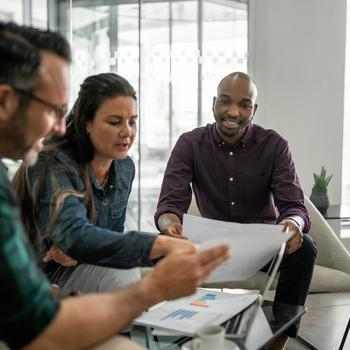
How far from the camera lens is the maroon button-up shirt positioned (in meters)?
2.25

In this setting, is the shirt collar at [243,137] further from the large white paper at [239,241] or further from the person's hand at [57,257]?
the person's hand at [57,257]

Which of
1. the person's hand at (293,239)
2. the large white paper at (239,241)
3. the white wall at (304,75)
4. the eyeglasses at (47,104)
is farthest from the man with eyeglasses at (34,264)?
the white wall at (304,75)

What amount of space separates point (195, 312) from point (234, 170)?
3.12ft

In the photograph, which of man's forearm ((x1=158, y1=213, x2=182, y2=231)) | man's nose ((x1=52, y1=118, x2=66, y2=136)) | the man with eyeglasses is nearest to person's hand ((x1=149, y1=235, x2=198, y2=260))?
the man with eyeglasses

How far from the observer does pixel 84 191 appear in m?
1.61

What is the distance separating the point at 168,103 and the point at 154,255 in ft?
7.95

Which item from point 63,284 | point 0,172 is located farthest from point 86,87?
point 0,172

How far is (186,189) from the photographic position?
229cm

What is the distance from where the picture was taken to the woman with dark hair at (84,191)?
4.56ft

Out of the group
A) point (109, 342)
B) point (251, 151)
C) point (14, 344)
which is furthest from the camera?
point (251, 151)

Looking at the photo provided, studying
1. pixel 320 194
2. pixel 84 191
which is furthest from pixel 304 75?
pixel 84 191

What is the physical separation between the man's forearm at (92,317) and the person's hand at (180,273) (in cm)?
2

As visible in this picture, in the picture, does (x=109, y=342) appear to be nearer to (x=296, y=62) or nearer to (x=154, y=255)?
(x=154, y=255)

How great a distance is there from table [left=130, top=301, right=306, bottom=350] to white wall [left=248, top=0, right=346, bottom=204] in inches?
78.0
